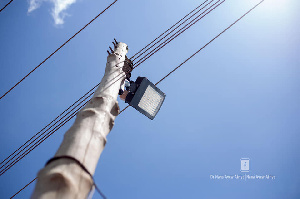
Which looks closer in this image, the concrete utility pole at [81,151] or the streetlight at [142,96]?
the concrete utility pole at [81,151]

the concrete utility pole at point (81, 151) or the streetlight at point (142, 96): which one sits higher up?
the streetlight at point (142, 96)

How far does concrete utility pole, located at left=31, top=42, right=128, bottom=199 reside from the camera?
3.96 feet

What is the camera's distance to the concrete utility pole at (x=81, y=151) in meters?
1.21

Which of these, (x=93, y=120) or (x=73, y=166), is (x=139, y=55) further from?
(x=73, y=166)

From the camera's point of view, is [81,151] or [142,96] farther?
[142,96]

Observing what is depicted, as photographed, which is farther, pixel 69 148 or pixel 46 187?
pixel 69 148

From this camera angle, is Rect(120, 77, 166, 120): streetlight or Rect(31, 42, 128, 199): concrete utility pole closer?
Rect(31, 42, 128, 199): concrete utility pole

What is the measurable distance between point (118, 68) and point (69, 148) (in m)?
1.48

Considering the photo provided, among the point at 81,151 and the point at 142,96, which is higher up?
the point at 142,96

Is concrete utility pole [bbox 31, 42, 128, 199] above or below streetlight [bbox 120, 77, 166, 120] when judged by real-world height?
below

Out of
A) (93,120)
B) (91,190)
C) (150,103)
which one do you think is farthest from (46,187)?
(150,103)

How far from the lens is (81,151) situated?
4.75 feet

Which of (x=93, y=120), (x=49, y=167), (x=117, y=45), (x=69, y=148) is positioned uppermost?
(x=117, y=45)

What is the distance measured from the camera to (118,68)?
273cm
